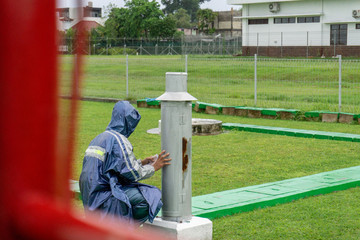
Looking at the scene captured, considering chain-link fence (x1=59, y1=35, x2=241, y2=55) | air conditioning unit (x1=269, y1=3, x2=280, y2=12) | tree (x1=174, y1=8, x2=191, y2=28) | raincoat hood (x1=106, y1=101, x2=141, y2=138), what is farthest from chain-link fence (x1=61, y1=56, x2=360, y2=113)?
tree (x1=174, y1=8, x2=191, y2=28)

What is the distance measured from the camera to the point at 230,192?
264 inches

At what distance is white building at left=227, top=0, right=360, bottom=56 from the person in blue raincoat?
1367 inches

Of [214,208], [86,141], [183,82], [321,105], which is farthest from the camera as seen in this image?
[321,105]

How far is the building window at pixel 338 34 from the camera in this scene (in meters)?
40.9

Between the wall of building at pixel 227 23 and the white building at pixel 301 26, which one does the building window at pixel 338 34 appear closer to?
the white building at pixel 301 26

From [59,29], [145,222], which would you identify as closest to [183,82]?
[145,222]

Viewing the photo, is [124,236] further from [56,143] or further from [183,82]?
[183,82]

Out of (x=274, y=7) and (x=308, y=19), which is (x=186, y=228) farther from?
(x=274, y=7)

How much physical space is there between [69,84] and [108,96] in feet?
65.5

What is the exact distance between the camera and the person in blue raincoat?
175 inches

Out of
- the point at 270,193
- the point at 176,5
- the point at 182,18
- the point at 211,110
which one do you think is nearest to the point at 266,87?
the point at 211,110

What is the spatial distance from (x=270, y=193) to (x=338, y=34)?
3647 centimetres

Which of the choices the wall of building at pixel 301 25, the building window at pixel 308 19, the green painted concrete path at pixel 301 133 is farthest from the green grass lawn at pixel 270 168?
the building window at pixel 308 19

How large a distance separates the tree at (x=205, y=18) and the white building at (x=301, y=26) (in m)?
29.6
